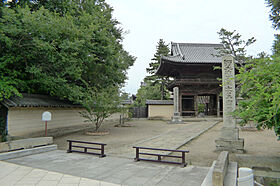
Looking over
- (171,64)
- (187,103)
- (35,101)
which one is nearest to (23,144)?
(35,101)

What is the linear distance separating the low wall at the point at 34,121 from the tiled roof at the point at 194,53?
13.4 metres

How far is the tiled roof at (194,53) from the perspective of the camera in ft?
80.0

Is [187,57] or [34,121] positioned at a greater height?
[187,57]

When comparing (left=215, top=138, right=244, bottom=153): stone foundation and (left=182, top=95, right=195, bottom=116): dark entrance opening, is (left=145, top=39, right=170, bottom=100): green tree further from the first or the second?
(left=215, top=138, right=244, bottom=153): stone foundation

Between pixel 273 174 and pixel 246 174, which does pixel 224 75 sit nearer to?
pixel 273 174

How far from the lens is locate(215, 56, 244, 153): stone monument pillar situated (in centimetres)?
771

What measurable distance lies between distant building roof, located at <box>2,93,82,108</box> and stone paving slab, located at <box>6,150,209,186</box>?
388 cm

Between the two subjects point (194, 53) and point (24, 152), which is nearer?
point (24, 152)

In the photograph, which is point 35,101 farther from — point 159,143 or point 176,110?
point 176,110

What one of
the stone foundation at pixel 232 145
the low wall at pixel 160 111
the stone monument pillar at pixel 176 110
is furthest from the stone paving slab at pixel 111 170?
the low wall at pixel 160 111

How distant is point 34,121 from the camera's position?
11367mm

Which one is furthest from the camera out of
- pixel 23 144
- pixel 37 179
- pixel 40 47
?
pixel 40 47

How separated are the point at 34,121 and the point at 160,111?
715 inches

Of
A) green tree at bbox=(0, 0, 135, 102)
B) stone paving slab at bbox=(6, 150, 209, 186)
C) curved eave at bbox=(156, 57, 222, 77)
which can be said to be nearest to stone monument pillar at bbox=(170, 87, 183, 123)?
curved eave at bbox=(156, 57, 222, 77)
